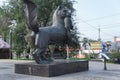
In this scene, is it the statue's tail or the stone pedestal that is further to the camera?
the statue's tail

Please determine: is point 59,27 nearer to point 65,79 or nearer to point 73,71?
point 73,71

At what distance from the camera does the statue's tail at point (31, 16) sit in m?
12.0

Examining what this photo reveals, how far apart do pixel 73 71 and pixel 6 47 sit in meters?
36.5

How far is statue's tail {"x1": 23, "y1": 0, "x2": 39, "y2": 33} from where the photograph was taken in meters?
12.0

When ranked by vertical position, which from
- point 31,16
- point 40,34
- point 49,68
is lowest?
point 49,68

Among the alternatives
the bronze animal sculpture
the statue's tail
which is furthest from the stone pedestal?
the statue's tail

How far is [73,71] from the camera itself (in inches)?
523

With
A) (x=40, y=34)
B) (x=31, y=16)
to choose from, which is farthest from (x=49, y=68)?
(x=31, y=16)

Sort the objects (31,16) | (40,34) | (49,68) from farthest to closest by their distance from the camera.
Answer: (40,34) → (31,16) → (49,68)

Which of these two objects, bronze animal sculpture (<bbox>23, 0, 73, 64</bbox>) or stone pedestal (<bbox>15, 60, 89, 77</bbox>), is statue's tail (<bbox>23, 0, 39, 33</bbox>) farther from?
stone pedestal (<bbox>15, 60, 89, 77</bbox>)

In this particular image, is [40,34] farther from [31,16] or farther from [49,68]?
[49,68]

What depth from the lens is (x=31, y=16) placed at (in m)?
12.1

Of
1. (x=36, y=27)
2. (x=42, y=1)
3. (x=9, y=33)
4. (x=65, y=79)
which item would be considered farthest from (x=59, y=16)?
(x=9, y=33)

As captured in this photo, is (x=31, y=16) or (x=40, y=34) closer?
(x=31, y=16)
